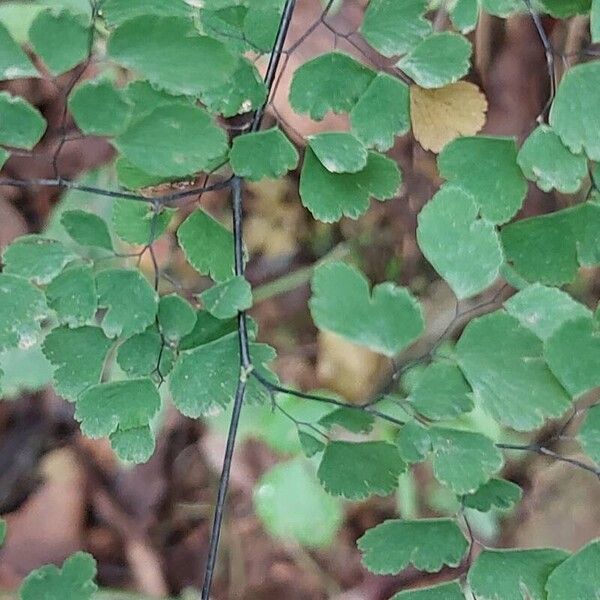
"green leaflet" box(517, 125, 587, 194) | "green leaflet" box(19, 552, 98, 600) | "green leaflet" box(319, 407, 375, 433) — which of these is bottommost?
"green leaflet" box(19, 552, 98, 600)

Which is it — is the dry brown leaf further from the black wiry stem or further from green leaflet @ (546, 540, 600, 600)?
green leaflet @ (546, 540, 600, 600)

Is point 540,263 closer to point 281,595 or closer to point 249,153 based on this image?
point 249,153

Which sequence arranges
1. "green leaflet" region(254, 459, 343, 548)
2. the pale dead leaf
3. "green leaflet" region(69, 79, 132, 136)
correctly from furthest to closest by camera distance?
the pale dead leaf → "green leaflet" region(254, 459, 343, 548) → "green leaflet" region(69, 79, 132, 136)

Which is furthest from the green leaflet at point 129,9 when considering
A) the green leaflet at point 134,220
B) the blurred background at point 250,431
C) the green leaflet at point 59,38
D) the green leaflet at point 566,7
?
the blurred background at point 250,431

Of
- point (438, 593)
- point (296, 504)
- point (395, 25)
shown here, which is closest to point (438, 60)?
point (395, 25)

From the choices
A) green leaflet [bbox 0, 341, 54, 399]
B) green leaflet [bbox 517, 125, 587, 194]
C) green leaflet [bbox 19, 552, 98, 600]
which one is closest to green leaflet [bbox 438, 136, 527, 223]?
green leaflet [bbox 517, 125, 587, 194]

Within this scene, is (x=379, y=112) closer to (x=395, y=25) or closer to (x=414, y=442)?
(x=395, y=25)

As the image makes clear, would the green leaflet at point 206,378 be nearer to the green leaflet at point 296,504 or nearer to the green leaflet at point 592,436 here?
the green leaflet at point 592,436

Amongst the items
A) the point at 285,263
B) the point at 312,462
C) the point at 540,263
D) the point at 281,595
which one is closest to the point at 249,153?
the point at 540,263
